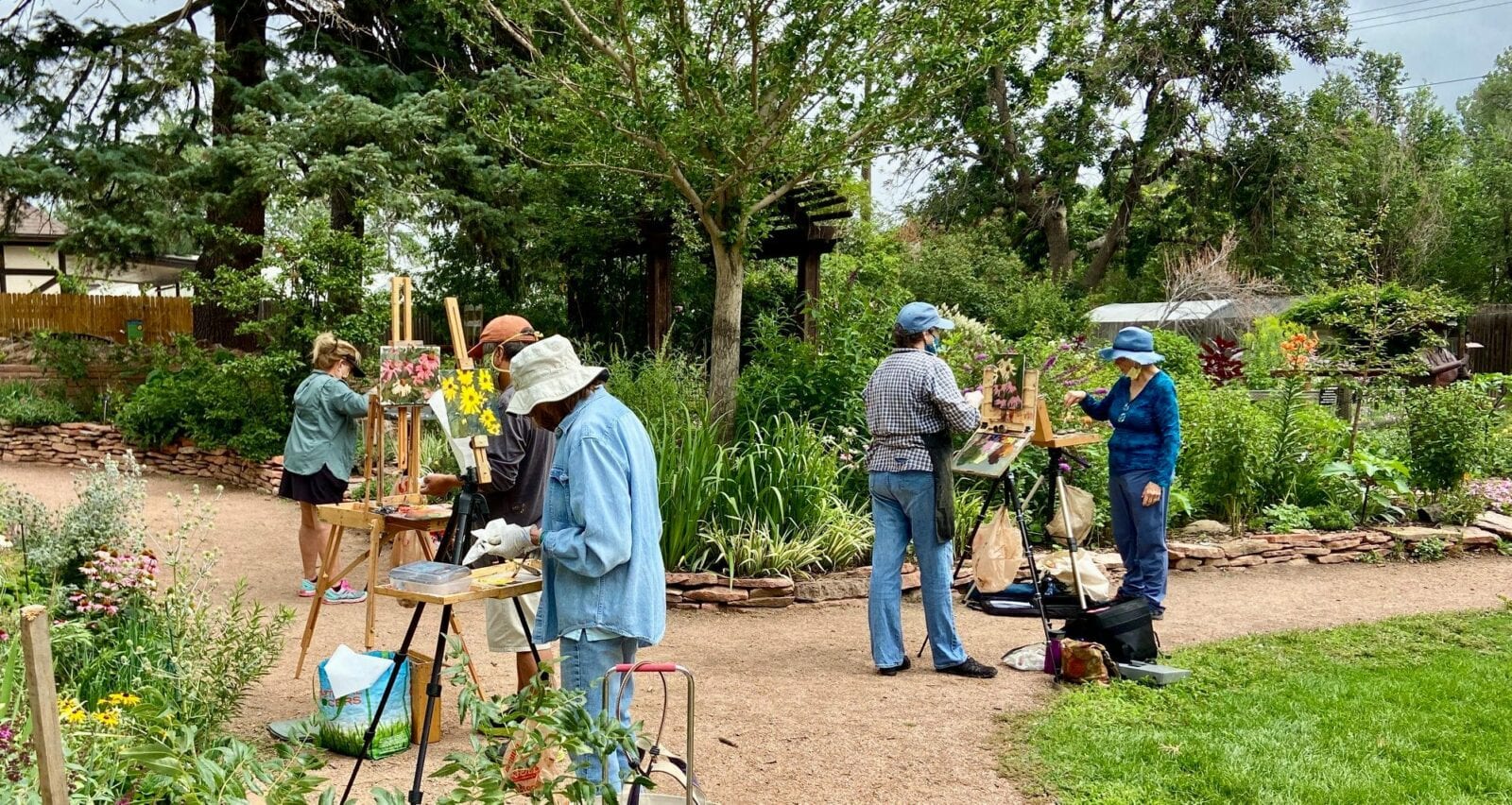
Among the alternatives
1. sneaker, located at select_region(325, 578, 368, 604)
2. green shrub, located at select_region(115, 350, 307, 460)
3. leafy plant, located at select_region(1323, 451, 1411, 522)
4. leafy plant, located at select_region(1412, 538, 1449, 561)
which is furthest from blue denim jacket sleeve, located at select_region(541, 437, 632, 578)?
green shrub, located at select_region(115, 350, 307, 460)

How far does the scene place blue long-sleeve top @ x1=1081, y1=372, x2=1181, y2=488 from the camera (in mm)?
6348

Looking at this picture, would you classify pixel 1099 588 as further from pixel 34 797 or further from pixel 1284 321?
pixel 1284 321

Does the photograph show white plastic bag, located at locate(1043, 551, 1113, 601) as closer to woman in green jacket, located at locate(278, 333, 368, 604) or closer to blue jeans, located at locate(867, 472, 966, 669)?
blue jeans, located at locate(867, 472, 966, 669)

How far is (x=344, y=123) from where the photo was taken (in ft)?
41.3

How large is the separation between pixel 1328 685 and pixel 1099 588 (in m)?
1.15

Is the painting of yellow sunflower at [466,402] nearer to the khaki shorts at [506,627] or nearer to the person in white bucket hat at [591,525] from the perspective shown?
the khaki shorts at [506,627]

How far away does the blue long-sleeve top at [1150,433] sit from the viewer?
6.35m

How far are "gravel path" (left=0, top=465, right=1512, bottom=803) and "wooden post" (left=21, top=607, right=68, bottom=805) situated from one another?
7.59 ft

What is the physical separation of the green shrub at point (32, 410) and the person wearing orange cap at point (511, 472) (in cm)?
1252

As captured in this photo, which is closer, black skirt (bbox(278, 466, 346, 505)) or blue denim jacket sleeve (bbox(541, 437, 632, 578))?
blue denim jacket sleeve (bbox(541, 437, 632, 578))

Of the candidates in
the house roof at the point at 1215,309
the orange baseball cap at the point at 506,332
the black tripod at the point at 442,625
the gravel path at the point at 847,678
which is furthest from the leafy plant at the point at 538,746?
the house roof at the point at 1215,309

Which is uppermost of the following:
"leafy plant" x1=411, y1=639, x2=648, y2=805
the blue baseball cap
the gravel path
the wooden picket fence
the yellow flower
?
the wooden picket fence

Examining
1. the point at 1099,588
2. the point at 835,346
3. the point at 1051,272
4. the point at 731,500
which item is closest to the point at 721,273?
the point at 835,346

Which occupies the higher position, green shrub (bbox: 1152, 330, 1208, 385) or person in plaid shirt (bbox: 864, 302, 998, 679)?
green shrub (bbox: 1152, 330, 1208, 385)
